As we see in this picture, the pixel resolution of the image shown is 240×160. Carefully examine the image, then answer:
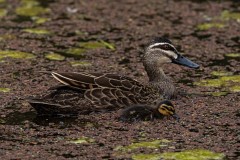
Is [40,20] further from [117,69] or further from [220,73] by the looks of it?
[220,73]

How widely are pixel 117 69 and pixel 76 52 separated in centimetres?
102

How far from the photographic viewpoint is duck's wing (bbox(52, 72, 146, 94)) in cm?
970

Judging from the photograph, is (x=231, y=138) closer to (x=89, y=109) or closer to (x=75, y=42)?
(x=89, y=109)

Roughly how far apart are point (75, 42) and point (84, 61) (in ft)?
3.34

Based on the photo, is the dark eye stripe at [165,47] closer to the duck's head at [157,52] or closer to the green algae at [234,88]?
the duck's head at [157,52]

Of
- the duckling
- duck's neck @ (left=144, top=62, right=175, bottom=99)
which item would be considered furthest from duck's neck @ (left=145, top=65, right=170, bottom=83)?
the duckling

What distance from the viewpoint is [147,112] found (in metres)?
9.52

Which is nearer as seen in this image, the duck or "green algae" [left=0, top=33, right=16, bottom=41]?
the duck

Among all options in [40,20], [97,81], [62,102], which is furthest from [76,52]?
[62,102]

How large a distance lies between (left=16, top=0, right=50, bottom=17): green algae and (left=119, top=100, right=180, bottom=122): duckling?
546cm

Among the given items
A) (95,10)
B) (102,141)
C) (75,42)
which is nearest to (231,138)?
(102,141)

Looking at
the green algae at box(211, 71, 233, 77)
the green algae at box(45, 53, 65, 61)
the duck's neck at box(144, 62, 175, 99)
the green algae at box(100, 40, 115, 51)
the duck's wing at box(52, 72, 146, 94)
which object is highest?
the duck's wing at box(52, 72, 146, 94)

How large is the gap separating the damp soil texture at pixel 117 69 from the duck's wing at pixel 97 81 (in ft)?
1.19

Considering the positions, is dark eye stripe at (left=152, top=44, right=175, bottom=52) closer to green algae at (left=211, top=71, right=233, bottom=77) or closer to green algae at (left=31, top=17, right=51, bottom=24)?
green algae at (left=211, top=71, right=233, bottom=77)
